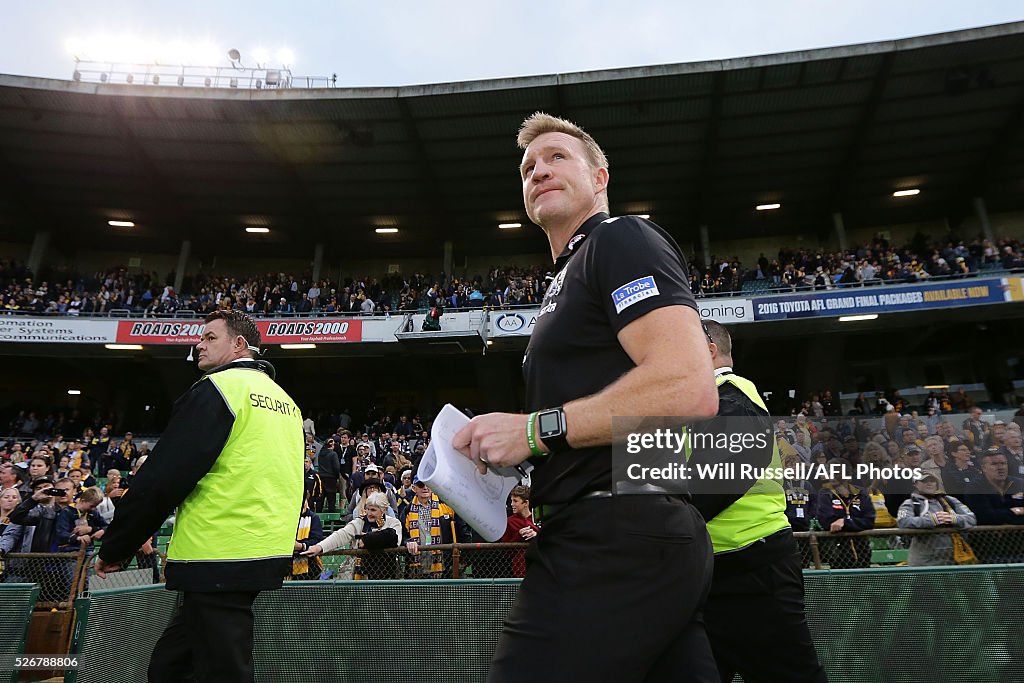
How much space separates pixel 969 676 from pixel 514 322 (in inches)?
656

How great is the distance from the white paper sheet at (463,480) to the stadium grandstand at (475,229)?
13.0 meters

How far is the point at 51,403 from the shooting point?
83.0 ft

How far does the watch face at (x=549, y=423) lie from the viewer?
44.2 inches

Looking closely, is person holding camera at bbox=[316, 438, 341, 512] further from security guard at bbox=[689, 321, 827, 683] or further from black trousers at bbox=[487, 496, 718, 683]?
black trousers at bbox=[487, 496, 718, 683]

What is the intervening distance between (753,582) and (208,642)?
2.01m

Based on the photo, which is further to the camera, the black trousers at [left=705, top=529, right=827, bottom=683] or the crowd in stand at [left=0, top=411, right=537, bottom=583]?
the crowd in stand at [left=0, top=411, right=537, bottom=583]

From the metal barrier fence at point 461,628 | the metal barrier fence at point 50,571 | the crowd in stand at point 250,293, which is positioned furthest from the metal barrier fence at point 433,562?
the crowd in stand at point 250,293

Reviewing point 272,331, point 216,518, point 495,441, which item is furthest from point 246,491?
point 272,331

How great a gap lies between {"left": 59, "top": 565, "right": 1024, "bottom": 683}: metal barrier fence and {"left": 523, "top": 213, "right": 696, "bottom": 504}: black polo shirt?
8.86 ft

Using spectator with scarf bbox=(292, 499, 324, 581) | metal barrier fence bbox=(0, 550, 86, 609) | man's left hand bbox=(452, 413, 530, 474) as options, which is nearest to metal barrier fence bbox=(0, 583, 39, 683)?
metal barrier fence bbox=(0, 550, 86, 609)

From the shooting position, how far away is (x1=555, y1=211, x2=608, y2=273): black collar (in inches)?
54.3

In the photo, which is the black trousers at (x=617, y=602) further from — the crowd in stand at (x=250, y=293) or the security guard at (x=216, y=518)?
the crowd in stand at (x=250, y=293)

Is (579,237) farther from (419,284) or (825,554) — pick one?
(419,284)

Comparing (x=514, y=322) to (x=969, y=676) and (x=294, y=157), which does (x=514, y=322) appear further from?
(x=969, y=676)
